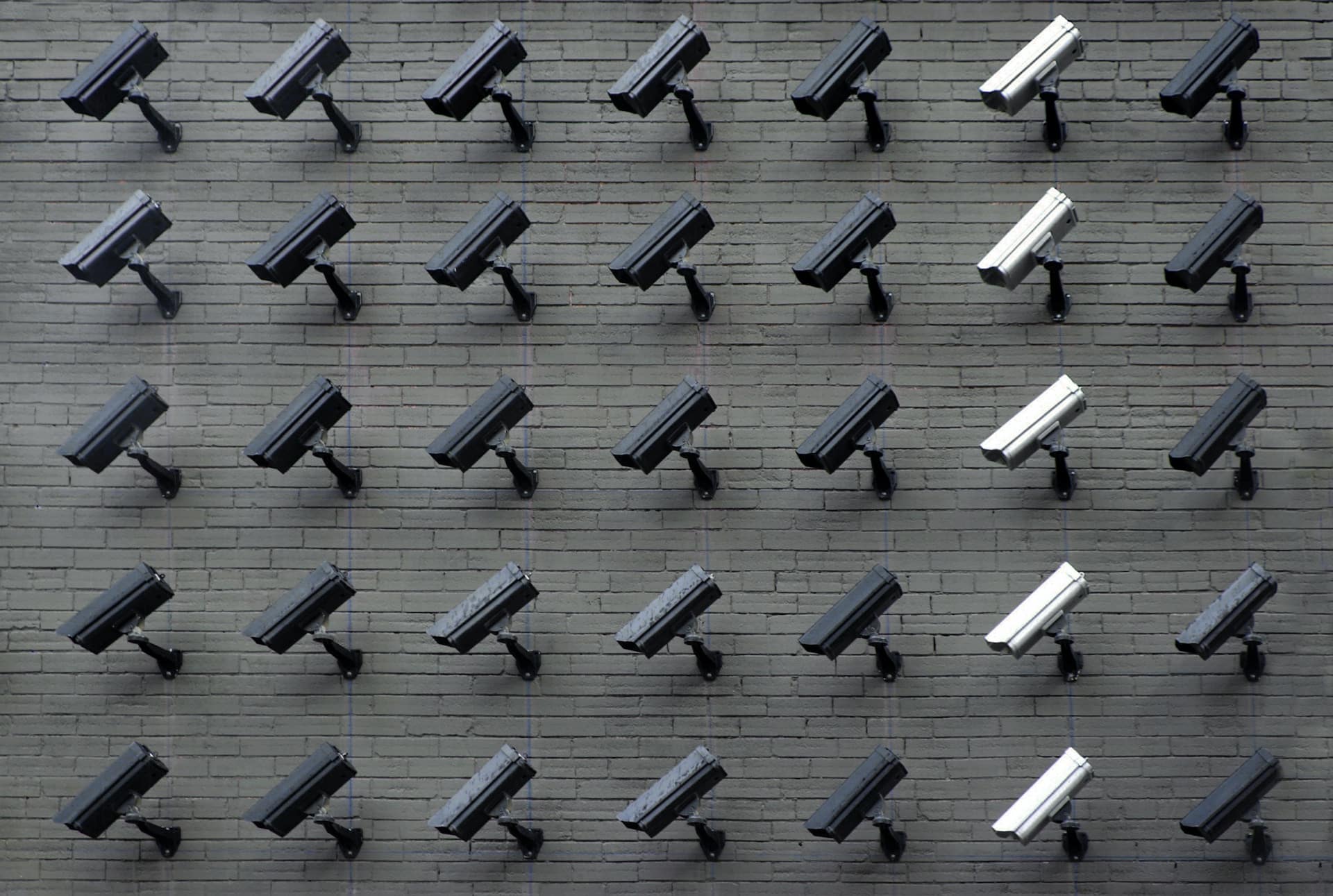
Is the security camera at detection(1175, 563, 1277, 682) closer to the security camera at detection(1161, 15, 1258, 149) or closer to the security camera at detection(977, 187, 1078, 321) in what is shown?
the security camera at detection(977, 187, 1078, 321)

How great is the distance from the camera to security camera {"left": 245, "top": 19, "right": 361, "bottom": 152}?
17531 millimetres

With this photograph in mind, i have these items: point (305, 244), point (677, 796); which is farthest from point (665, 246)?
point (677, 796)

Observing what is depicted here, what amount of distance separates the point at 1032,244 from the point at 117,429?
7287 millimetres

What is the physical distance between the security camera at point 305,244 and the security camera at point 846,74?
12.4 feet

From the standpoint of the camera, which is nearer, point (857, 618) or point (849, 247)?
point (857, 618)

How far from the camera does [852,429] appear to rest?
1691 cm

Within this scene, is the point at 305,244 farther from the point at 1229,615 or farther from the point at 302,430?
the point at 1229,615

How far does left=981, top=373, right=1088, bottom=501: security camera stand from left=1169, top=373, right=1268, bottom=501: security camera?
844 mm

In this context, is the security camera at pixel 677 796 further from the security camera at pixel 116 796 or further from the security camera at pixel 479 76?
the security camera at pixel 479 76

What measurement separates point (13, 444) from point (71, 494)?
0.64 meters

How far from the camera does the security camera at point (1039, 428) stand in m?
16.7

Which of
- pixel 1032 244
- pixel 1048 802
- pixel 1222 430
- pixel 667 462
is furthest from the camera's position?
pixel 667 462

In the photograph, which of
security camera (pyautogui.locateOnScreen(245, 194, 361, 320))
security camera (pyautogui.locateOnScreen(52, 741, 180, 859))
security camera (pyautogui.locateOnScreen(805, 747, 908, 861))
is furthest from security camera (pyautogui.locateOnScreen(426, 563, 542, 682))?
security camera (pyautogui.locateOnScreen(245, 194, 361, 320))

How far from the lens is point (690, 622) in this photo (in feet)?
55.5
